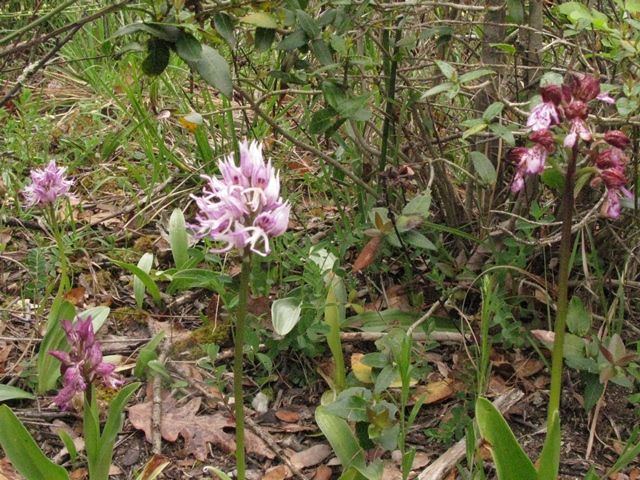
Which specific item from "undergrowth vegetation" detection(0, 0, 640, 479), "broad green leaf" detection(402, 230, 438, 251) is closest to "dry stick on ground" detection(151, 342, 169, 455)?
"undergrowth vegetation" detection(0, 0, 640, 479)

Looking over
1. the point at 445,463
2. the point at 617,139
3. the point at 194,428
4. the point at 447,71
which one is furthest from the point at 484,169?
the point at 194,428

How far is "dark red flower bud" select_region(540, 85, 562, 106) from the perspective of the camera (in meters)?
1.49

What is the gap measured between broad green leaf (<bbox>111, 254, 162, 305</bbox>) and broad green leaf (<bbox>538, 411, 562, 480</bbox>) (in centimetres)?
154

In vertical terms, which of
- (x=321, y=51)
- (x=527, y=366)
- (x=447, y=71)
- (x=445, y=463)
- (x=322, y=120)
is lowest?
(x=527, y=366)

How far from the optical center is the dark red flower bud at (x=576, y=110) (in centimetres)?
146

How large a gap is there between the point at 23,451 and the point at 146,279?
0.94m

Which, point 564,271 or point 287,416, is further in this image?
point 287,416

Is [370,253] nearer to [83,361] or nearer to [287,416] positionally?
[287,416]

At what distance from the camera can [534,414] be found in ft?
7.13

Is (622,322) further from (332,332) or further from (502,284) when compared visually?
(332,332)

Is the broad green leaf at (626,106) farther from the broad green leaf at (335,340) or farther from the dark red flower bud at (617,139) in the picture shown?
the broad green leaf at (335,340)

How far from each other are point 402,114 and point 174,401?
3.90ft

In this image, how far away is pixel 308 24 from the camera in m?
2.01

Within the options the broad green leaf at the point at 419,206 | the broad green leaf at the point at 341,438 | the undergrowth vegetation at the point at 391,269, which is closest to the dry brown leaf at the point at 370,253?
the undergrowth vegetation at the point at 391,269
